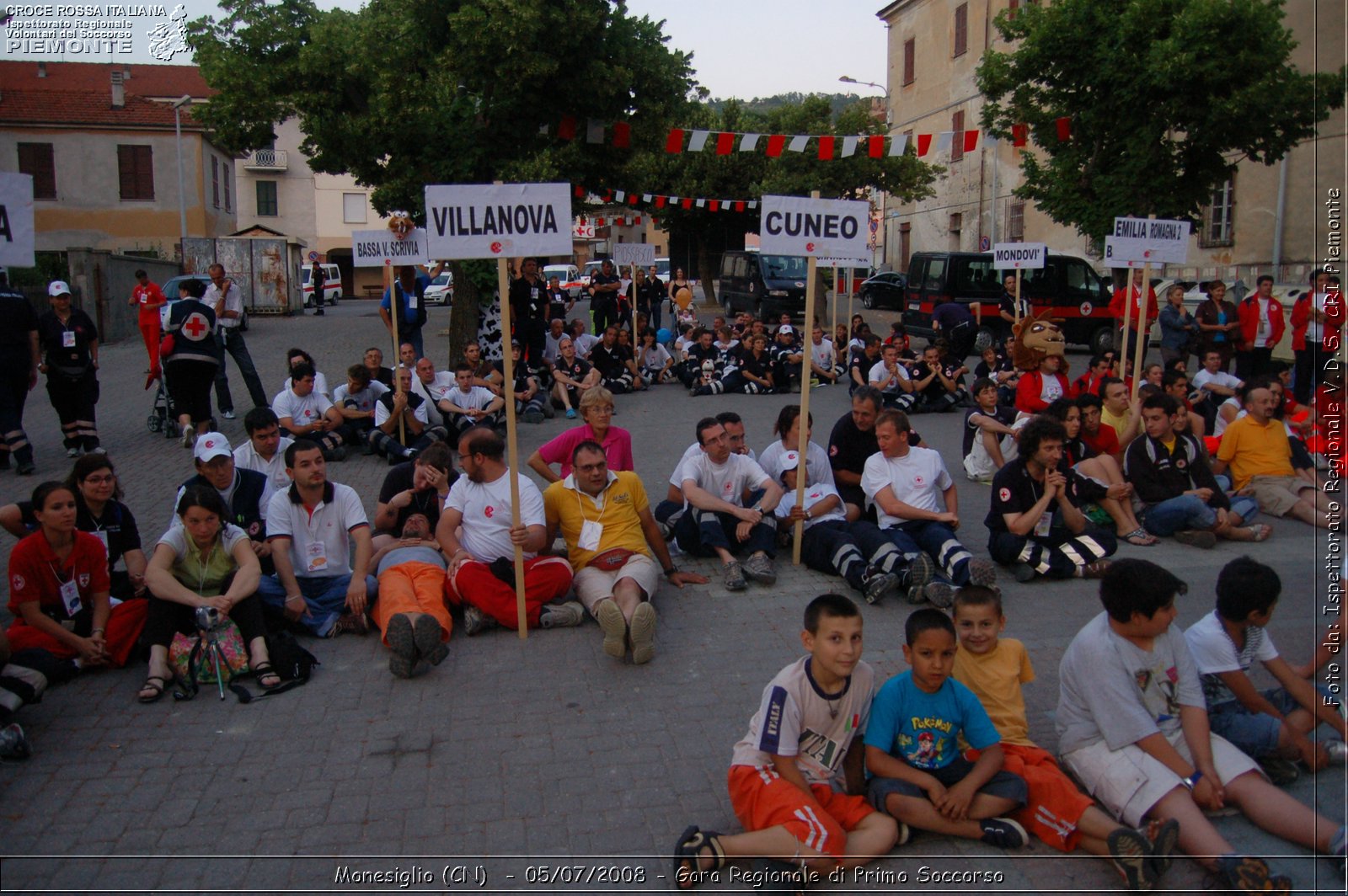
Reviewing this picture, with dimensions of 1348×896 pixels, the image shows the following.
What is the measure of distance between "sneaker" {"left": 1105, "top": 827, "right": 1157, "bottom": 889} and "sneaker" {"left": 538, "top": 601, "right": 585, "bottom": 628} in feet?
11.2

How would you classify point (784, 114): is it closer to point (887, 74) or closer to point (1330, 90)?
point (887, 74)

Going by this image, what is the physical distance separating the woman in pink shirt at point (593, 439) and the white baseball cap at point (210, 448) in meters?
1.96

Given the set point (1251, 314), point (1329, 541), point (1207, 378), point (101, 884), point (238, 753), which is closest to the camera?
point (101, 884)

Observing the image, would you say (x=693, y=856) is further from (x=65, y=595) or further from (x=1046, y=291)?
(x=1046, y=291)

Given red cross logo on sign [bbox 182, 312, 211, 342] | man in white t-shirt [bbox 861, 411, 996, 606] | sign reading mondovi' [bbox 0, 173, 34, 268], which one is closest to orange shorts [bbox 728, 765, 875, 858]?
man in white t-shirt [bbox 861, 411, 996, 606]

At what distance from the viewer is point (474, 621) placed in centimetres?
622

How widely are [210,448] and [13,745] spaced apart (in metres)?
2.19

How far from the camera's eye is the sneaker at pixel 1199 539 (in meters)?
7.83

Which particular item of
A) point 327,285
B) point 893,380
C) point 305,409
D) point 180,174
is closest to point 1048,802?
point 305,409

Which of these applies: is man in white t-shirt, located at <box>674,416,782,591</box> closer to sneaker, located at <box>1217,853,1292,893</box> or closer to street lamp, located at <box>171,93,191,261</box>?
sneaker, located at <box>1217,853,1292,893</box>

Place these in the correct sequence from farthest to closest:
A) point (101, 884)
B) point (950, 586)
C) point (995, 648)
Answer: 1. point (950, 586)
2. point (995, 648)
3. point (101, 884)

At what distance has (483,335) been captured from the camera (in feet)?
50.9

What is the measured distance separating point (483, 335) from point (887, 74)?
35.3 metres

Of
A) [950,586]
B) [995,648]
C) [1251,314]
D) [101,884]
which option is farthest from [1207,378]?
[101,884]
